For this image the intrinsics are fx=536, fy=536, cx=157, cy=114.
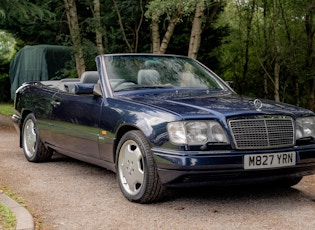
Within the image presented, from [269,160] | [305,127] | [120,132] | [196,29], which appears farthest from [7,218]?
[196,29]

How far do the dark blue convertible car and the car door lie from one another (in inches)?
0.5

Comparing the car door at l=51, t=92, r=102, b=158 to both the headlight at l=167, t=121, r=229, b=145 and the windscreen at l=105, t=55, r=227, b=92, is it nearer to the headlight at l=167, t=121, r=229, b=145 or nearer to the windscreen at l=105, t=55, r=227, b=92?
the windscreen at l=105, t=55, r=227, b=92

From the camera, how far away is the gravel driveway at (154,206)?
463 centimetres

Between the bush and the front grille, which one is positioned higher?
the front grille

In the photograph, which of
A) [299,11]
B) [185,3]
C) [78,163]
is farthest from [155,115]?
[299,11]

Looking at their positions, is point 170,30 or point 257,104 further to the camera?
point 170,30

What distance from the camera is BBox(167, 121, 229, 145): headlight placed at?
4.88m

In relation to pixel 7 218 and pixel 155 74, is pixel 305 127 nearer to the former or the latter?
pixel 155 74

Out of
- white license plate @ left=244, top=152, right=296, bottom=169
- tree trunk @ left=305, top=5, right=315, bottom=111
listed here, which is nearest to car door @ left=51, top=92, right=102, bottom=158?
white license plate @ left=244, top=152, right=296, bottom=169

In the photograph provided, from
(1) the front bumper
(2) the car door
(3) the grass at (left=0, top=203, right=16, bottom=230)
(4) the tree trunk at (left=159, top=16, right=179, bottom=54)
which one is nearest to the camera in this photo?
(3) the grass at (left=0, top=203, right=16, bottom=230)

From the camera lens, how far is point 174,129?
4945 millimetres

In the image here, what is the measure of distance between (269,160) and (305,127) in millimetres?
702

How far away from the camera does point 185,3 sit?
442 inches

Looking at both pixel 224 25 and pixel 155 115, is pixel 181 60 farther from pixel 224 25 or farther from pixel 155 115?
pixel 224 25
